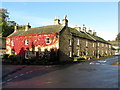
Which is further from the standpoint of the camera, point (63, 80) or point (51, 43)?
point (51, 43)

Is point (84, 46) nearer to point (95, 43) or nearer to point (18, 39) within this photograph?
point (95, 43)

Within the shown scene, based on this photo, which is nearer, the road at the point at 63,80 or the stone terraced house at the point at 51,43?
the road at the point at 63,80

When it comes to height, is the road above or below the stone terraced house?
below

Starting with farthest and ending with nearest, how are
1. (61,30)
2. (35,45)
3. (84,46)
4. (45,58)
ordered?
(84,46)
(35,45)
(61,30)
(45,58)

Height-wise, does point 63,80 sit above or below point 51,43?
below

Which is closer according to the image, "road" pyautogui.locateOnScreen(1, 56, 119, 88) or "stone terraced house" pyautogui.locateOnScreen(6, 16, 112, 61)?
"road" pyautogui.locateOnScreen(1, 56, 119, 88)

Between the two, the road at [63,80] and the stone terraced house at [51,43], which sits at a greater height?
the stone terraced house at [51,43]

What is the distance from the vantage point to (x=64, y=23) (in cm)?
2936

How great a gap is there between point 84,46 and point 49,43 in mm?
12258

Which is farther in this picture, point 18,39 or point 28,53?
point 18,39

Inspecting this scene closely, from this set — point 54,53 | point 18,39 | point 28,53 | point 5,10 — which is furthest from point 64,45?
point 5,10

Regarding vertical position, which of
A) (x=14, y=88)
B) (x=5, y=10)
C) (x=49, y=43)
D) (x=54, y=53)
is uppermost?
(x=5, y=10)

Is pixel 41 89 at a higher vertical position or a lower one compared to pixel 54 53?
lower

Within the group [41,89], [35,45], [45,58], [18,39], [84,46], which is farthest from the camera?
[84,46]
